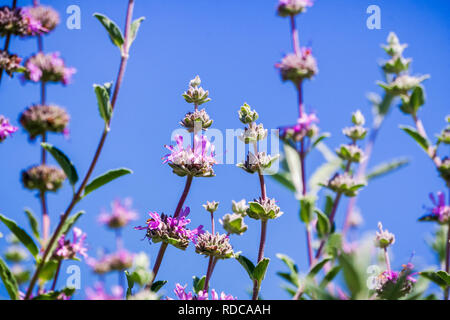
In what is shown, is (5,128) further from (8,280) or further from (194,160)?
(194,160)

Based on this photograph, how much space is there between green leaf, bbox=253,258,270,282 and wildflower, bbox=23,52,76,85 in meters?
1.14

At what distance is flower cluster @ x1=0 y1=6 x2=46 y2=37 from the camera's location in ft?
5.74

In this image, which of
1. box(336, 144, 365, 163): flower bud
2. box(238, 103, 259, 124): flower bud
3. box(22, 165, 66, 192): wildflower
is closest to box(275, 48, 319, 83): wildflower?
box(336, 144, 365, 163): flower bud

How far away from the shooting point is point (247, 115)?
61.0 inches

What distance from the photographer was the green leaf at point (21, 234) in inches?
56.7

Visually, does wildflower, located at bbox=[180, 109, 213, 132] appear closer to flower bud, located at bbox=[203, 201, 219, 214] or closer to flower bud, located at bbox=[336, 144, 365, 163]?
flower bud, located at bbox=[203, 201, 219, 214]

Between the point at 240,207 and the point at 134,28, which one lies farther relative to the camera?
the point at 240,207

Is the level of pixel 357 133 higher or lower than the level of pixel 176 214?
higher

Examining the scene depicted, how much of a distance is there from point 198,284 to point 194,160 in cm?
43

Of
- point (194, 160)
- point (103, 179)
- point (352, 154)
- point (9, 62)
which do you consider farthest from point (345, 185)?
point (9, 62)

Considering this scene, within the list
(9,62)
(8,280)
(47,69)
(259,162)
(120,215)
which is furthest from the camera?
(120,215)
